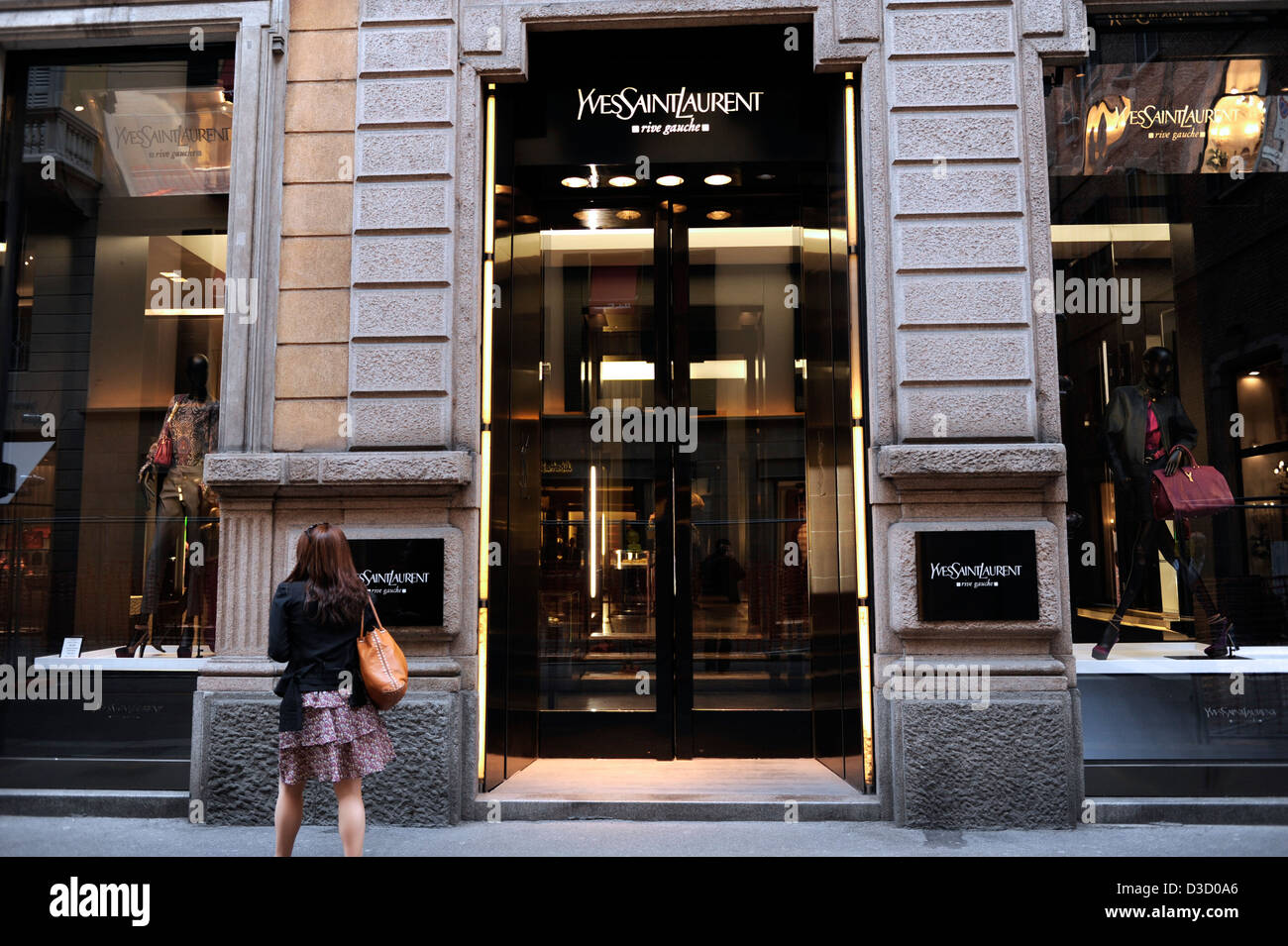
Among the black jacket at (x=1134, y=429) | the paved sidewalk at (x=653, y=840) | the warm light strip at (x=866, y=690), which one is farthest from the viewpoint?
the black jacket at (x=1134, y=429)

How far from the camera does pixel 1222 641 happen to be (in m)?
6.87

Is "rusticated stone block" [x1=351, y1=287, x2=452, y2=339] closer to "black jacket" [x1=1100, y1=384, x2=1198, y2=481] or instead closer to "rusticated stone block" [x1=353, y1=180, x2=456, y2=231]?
"rusticated stone block" [x1=353, y1=180, x2=456, y2=231]

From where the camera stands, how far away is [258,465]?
6.70 metres

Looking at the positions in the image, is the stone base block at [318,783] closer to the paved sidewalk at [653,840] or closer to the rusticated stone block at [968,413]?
the paved sidewalk at [653,840]

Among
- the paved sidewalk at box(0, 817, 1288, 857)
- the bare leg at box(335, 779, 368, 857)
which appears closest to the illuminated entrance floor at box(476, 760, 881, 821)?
the paved sidewalk at box(0, 817, 1288, 857)

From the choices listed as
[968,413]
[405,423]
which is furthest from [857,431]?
[405,423]

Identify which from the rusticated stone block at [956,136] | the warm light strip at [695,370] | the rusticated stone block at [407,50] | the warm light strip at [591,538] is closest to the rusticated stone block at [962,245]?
the rusticated stone block at [956,136]

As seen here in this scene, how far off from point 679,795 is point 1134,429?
4.63 metres

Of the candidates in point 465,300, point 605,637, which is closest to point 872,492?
point 605,637

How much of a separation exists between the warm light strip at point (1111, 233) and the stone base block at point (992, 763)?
3641mm

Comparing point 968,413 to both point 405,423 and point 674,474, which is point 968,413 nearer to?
point 674,474

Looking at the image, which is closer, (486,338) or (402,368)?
(402,368)

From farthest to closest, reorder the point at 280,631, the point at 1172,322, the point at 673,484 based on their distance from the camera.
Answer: the point at 673,484
the point at 1172,322
the point at 280,631

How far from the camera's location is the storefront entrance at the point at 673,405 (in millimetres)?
7535
